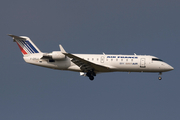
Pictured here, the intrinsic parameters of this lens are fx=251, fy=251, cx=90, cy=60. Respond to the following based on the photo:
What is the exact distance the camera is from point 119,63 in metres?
33.3

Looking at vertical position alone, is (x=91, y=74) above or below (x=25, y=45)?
below

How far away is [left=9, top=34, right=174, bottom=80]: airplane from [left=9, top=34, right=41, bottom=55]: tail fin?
965 millimetres

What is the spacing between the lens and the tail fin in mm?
36000

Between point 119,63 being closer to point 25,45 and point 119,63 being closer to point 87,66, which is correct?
point 87,66

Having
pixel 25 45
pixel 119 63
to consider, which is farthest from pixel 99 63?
pixel 25 45

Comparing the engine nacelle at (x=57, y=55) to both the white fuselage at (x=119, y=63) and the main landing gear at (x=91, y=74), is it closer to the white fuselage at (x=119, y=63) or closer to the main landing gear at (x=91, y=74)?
the white fuselage at (x=119, y=63)

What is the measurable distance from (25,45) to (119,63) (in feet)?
45.3

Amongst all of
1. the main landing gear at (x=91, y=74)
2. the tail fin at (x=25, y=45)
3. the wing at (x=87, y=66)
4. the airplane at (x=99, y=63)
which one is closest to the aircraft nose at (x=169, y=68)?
the airplane at (x=99, y=63)

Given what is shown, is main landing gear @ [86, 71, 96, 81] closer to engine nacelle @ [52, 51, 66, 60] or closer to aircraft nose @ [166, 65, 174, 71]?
engine nacelle @ [52, 51, 66, 60]

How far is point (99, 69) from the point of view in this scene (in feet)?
111

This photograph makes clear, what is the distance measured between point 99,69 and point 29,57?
32.9ft

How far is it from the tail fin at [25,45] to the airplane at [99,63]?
97 cm

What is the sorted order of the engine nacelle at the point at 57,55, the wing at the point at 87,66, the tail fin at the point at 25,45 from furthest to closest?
the tail fin at the point at 25,45
the engine nacelle at the point at 57,55
the wing at the point at 87,66

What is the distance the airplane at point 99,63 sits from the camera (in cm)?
3325
